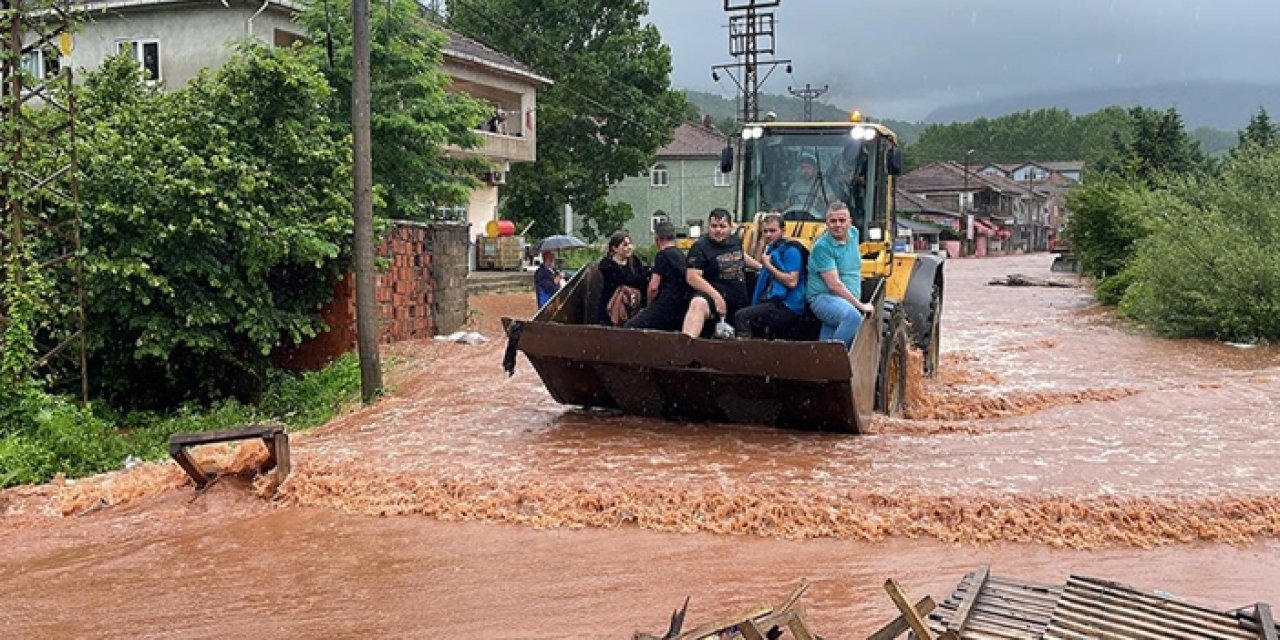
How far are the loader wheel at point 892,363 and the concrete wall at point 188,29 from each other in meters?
16.2

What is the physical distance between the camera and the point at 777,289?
941 centimetres

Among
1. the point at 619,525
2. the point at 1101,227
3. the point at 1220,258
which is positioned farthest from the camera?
the point at 1101,227

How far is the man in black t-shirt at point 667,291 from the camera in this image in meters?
9.50

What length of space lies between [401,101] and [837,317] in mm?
11719

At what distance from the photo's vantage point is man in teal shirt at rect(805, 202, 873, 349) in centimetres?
885

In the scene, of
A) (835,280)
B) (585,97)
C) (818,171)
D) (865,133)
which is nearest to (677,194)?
(585,97)

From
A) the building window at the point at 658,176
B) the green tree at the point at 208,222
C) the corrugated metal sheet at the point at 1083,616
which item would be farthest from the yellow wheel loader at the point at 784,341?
the building window at the point at 658,176

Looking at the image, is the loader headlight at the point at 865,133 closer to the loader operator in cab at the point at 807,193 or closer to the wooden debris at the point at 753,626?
the loader operator in cab at the point at 807,193

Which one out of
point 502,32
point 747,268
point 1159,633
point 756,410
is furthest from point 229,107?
point 502,32

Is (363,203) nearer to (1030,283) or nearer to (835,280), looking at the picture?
(835,280)

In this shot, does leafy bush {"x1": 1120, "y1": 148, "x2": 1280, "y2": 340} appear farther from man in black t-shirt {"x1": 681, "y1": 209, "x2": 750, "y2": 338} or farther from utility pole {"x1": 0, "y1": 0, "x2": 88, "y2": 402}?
utility pole {"x1": 0, "y1": 0, "x2": 88, "y2": 402}

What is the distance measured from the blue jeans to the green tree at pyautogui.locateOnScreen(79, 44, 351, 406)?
6573 mm

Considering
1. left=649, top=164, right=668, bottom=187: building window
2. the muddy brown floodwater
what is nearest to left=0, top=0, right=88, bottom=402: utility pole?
the muddy brown floodwater

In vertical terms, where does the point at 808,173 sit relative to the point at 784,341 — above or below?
above
